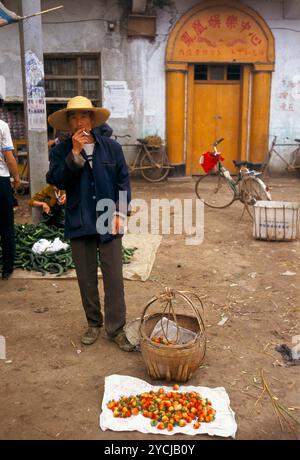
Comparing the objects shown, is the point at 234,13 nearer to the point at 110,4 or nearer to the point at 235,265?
the point at 110,4

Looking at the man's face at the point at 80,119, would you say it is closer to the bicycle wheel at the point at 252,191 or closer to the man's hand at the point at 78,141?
the man's hand at the point at 78,141

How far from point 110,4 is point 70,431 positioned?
1041cm

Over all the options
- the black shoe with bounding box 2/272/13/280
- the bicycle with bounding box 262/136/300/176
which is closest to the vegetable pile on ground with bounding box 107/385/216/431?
the black shoe with bounding box 2/272/13/280

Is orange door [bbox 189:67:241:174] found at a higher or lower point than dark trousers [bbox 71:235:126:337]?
higher

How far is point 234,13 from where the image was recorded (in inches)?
439

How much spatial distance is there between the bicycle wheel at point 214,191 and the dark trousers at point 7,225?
4.43 metres

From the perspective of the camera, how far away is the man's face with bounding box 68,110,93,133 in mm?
3646

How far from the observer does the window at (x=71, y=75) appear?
11344 mm

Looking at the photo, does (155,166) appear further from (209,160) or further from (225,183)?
(209,160)

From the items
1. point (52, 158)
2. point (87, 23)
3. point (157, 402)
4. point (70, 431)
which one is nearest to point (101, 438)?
point (70, 431)

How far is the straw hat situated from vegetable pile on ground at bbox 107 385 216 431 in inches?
81.6

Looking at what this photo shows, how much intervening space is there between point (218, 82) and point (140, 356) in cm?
932

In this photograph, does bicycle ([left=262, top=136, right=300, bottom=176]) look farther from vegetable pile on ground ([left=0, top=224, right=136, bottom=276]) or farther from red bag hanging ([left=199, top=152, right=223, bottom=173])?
vegetable pile on ground ([left=0, top=224, right=136, bottom=276])

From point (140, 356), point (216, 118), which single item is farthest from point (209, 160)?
point (140, 356)
